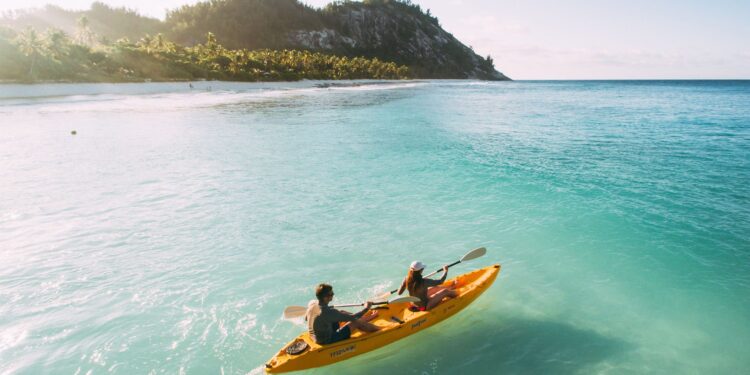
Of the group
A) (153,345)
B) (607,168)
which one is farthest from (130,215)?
Result: (607,168)

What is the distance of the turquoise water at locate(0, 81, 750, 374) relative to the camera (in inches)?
348

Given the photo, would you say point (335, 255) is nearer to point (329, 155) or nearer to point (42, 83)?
point (329, 155)

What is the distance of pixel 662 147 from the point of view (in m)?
28.5

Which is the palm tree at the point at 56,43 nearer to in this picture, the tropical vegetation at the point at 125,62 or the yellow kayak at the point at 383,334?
the tropical vegetation at the point at 125,62

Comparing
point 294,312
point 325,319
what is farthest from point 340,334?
point 294,312

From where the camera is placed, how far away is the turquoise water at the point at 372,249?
8836 millimetres

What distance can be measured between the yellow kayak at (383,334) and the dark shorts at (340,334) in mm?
73

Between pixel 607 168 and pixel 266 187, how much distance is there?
60.3ft

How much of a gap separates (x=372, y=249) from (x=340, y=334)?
5.47 meters

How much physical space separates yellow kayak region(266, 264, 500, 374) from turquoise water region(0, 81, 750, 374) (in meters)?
0.43

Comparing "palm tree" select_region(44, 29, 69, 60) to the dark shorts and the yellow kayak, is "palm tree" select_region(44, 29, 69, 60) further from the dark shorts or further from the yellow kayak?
the dark shorts

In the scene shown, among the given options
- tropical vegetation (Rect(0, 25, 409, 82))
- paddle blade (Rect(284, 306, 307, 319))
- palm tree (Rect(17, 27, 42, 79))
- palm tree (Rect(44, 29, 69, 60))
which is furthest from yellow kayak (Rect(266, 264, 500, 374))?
palm tree (Rect(44, 29, 69, 60))

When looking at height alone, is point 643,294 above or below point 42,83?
below

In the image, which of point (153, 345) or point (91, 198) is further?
point (91, 198)
